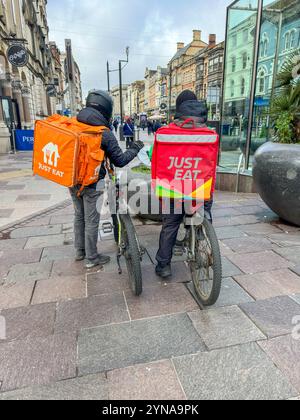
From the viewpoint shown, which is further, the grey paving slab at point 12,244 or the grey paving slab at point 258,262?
the grey paving slab at point 12,244

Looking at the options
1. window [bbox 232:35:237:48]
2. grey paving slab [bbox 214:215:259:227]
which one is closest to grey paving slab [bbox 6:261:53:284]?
grey paving slab [bbox 214:215:259:227]

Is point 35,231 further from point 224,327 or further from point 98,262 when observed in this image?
point 224,327

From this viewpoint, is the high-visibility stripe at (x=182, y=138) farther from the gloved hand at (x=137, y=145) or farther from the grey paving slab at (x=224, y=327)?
the grey paving slab at (x=224, y=327)

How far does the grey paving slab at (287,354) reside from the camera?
→ 74.7 inches

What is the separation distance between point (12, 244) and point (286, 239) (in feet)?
12.1

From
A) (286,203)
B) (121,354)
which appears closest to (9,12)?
(286,203)

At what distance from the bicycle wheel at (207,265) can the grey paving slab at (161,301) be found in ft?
0.48

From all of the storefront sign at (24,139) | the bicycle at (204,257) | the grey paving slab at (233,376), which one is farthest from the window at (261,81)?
the storefront sign at (24,139)

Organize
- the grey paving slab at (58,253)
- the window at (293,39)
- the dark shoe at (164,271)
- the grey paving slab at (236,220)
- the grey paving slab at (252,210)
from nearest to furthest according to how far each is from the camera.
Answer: the dark shoe at (164,271)
the grey paving slab at (58,253)
the grey paving slab at (236,220)
the grey paving slab at (252,210)
the window at (293,39)

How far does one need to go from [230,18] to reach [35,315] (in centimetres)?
832

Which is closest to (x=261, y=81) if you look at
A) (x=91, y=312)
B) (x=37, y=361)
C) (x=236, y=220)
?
(x=236, y=220)

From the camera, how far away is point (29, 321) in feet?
8.14

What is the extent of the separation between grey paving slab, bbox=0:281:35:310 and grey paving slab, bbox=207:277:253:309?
1.73 metres
